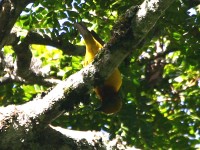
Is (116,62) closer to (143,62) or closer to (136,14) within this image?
(136,14)

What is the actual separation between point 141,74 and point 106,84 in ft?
6.52

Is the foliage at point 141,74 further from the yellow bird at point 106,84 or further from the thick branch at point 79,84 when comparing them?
the thick branch at point 79,84

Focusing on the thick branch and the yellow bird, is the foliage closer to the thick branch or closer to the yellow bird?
the yellow bird

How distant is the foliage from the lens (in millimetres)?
4410

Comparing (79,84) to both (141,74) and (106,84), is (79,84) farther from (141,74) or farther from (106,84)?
(141,74)

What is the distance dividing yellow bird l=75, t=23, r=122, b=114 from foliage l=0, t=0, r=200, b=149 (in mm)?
631

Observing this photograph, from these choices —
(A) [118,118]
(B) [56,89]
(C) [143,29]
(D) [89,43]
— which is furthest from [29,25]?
(C) [143,29]

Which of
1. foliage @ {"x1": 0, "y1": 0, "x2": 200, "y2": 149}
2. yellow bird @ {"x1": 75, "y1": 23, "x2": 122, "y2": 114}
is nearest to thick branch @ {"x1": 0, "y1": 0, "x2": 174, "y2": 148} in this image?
yellow bird @ {"x1": 75, "y1": 23, "x2": 122, "y2": 114}

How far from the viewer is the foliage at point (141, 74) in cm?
441

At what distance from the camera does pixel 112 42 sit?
2.67 m

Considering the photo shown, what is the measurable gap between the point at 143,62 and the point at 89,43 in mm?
2215

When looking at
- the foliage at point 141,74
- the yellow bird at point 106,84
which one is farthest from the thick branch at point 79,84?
the foliage at point 141,74

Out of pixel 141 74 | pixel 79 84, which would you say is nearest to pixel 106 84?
pixel 79 84

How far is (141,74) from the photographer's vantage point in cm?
521
